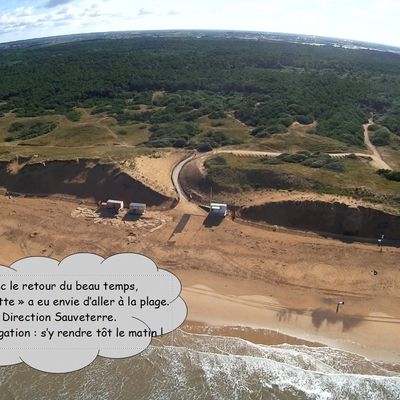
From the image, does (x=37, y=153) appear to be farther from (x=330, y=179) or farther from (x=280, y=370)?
(x=280, y=370)

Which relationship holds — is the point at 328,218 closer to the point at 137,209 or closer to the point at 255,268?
the point at 255,268

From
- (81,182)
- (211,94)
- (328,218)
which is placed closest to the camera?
(328,218)

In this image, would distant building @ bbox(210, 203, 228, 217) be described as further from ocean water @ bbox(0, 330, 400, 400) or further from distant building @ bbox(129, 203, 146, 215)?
ocean water @ bbox(0, 330, 400, 400)

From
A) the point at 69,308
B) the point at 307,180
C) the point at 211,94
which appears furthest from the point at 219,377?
the point at 211,94

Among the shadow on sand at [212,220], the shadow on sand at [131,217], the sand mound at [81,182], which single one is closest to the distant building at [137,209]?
the shadow on sand at [131,217]

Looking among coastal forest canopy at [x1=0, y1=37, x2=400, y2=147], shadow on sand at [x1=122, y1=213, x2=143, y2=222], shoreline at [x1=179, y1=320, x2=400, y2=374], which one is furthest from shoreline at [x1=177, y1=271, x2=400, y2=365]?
coastal forest canopy at [x1=0, y1=37, x2=400, y2=147]

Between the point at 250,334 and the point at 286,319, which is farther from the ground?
the point at 286,319
